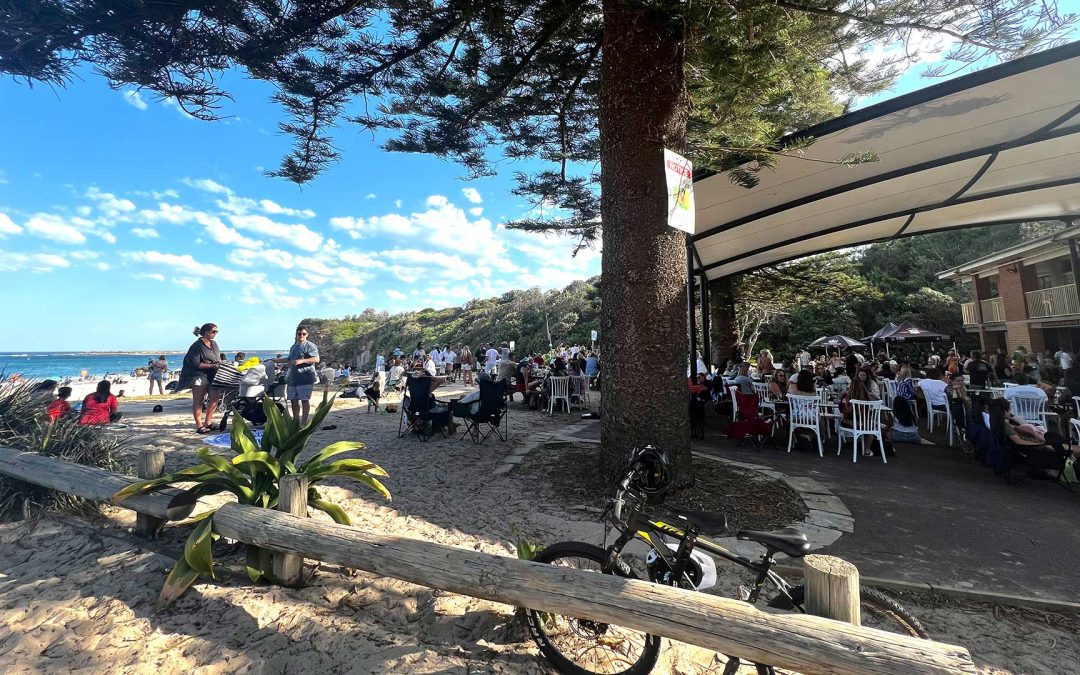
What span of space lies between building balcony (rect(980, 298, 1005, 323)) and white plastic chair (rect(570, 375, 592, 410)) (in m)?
17.8

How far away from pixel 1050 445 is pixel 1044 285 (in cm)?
1712

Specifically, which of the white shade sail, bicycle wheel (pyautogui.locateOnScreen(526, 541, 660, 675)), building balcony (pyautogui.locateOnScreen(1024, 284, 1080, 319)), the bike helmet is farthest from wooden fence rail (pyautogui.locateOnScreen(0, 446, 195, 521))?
building balcony (pyautogui.locateOnScreen(1024, 284, 1080, 319))

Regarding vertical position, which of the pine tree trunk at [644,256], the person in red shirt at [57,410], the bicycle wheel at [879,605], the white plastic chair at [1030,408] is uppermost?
the pine tree trunk at [644,256]

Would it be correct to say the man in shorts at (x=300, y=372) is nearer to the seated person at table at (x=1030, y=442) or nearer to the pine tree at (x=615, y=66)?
the pine tree at (x=615, y=66)

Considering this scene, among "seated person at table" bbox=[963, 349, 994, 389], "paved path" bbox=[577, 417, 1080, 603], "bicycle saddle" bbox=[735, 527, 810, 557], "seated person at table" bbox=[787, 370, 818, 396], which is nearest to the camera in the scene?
"bicycle saddle" bbox=[735, 527, 810, 557]

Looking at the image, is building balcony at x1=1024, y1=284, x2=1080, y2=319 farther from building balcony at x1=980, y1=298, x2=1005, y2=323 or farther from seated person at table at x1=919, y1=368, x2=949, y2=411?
seated person at table at x1=919, y1=368, x2=949, y2=411

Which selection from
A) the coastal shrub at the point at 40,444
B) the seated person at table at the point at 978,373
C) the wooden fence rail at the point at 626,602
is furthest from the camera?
the seated person at table at the point at 978,373

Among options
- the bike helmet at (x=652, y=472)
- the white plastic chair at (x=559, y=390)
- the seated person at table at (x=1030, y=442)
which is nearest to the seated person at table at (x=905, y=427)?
the seated person at table at (x=1030, y=442)

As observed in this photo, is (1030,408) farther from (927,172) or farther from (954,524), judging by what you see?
(954,524)

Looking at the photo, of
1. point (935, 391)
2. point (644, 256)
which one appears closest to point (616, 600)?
point (644, 256)

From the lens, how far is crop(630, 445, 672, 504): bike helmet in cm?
202

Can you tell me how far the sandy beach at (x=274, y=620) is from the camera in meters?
1.99

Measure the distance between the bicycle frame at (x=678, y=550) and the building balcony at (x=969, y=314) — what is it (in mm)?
23984

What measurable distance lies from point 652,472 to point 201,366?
6403 millimetres
